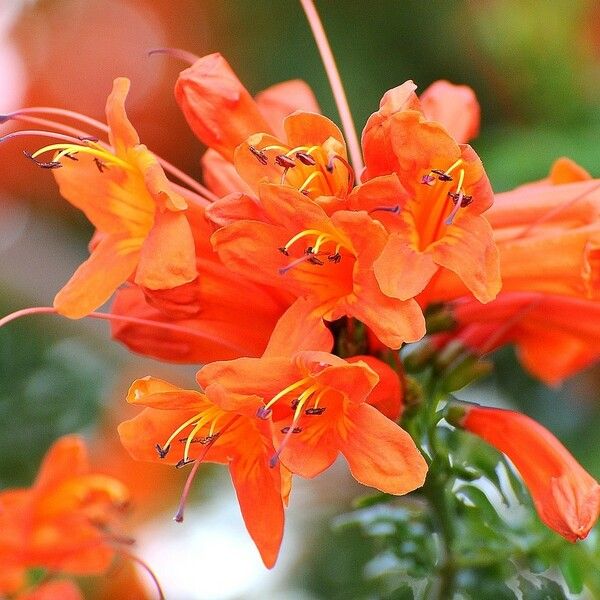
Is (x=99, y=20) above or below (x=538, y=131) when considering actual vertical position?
above

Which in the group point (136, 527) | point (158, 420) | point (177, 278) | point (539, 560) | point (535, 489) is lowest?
point (136, 527)

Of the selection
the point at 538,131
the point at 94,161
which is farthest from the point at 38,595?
Result: the point at 538,131

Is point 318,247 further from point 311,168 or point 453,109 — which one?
point 453,109

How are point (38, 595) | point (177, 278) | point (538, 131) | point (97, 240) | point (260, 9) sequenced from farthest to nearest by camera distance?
point (260, 9) → point (538, 131) → point (38, 595) → point (97, 240) → point (177, 278)

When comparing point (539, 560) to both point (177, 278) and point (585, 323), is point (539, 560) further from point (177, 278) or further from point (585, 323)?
point (177, 278)

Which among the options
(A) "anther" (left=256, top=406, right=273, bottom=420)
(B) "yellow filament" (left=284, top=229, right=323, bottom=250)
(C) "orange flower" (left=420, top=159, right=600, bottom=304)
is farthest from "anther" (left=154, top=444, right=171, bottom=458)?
(C) "orange flower" (left=420, top=159, right=600, bottom=304)

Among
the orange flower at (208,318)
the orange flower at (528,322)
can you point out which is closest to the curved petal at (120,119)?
the orange flower at (208,318)

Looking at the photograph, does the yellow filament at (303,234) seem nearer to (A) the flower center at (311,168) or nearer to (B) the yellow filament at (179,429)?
(A) the flower center at (311,168)

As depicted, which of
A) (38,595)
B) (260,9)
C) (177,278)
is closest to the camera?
(177,278)

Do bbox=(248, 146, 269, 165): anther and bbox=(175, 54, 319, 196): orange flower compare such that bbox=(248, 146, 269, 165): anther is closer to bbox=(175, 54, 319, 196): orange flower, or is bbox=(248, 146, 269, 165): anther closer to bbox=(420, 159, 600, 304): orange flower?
bbox=(175, 54, 319, 196): orange flower
